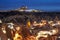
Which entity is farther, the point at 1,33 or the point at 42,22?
the point at 42,22

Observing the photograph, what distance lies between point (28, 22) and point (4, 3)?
1.67ft

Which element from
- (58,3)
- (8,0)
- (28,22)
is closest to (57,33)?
(28,22)

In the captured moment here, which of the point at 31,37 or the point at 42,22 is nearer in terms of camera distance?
the point at 31,37

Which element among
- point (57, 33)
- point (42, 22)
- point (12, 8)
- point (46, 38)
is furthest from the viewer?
point (12, 8)

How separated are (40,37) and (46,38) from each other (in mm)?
84

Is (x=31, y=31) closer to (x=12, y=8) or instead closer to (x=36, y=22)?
(x=36, y=22)

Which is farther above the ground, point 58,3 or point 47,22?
point 58,3

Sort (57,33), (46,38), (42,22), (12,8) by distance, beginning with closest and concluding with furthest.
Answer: (46,38) < (57,33) < (42,22) < (12,8)

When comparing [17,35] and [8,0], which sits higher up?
[8,0]

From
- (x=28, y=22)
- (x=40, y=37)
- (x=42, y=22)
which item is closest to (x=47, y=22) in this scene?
(x=42, y=22)

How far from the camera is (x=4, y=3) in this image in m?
1.66

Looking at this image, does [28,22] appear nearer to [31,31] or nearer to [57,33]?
[31,31]

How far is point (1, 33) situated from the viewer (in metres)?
1.03

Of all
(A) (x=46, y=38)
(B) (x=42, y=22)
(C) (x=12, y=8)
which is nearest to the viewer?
(A) (x=46, y=38)
